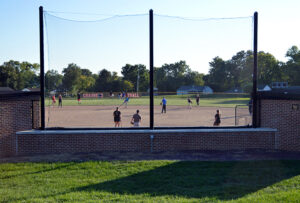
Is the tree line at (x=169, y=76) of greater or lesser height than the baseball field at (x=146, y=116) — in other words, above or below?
above

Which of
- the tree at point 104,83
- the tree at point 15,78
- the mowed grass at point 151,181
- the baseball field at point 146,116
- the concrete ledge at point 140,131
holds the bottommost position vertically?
the mowed grass at point 151,181

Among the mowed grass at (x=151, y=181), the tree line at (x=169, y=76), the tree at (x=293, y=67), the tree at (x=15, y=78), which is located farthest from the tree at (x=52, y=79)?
the tree at (x=15, y=78)

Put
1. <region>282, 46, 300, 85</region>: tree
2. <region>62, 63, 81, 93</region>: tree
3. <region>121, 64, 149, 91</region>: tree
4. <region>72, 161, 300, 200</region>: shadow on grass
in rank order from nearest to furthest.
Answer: <region>72, 161, 300, 200</region>: shadow on grass → <region>62, 63, 81, 93</region>: tree → <region>121, 64, 149, 91</region>: tree → <region>282, 46, 300, 85</region>: tree

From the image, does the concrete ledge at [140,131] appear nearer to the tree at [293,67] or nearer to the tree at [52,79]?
the tree at [52,79]

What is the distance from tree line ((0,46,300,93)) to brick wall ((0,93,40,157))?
981 mm

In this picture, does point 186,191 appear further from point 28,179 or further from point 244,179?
point 28,179

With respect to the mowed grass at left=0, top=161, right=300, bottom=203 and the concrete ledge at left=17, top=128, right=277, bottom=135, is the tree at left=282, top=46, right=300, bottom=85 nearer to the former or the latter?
the concrete ledge at left=17, top=128, right=277, bottom=135

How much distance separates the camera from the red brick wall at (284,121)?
9531mm

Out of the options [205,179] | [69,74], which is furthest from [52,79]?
[205,179]

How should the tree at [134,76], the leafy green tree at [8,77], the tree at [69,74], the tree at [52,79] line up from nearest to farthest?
the tree at [52,79] → the tree at [69,74] → the tree at [134,76] → the leafy green tree at [8,77]

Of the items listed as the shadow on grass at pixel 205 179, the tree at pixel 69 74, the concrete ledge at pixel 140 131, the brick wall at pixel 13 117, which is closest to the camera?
the shadow on grass at pixel 205 179

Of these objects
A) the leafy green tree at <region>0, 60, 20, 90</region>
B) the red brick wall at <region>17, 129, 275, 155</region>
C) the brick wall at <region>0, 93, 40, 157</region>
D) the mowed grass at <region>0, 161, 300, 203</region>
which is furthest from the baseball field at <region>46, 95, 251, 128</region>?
the leafy green tree at <region>0, 60, 20, 90</region>

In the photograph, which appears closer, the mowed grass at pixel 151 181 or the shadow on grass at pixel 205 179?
the mowed grass at pixel 151 181

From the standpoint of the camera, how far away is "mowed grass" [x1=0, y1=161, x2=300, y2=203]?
5465 mm
